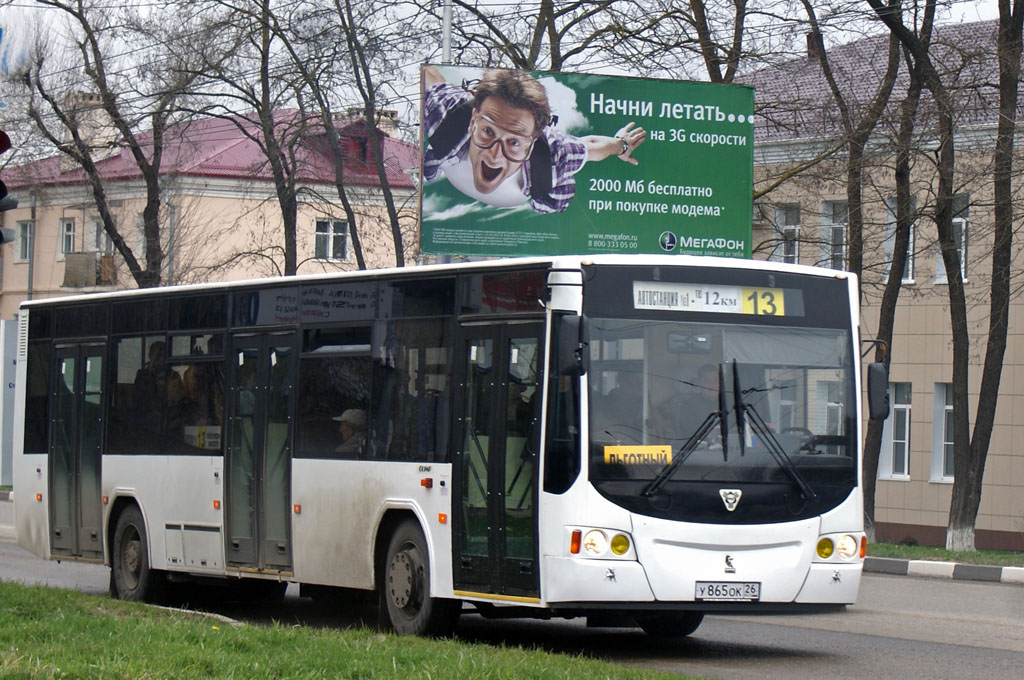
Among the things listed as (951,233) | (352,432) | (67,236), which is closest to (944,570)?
(951,233)

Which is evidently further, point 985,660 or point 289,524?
point 289,524

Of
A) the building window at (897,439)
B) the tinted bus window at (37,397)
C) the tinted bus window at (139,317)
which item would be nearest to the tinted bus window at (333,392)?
the tinted bus window at (139,317)

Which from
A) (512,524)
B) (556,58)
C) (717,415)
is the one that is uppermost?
(556,58)

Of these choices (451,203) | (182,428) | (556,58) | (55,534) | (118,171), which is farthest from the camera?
(118,171)

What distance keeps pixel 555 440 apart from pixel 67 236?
2046 inches

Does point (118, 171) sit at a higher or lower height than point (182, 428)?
higher

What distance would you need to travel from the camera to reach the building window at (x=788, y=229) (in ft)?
88.7

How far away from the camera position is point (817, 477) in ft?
35.0

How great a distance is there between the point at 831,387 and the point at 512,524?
2.39 m

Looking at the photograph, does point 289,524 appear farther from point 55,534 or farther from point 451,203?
point 451,203

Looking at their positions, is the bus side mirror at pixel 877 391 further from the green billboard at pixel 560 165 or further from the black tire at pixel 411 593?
the green billboard at pixel 560 165

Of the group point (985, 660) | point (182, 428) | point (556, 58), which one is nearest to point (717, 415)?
point (985, 660)

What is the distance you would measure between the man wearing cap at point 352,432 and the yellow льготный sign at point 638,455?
247 cm

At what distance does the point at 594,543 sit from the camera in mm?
10047
